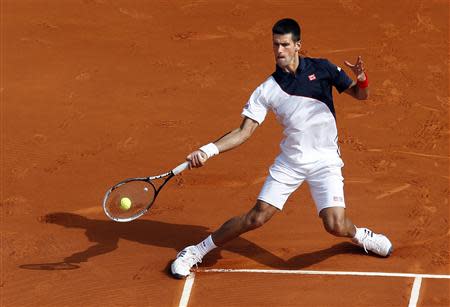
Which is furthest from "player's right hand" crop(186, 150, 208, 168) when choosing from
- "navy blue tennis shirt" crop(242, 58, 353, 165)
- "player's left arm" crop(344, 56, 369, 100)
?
"player's left arm" crop(344, 56, 369, 100)

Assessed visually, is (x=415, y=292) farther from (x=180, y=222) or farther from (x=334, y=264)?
(x=180, y=222)

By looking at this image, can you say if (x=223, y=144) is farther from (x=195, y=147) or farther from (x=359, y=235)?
(x=195, y=147)

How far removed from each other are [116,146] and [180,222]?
67.8 inches

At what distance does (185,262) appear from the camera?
960 centimetres

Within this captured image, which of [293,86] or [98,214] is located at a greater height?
[293,86]

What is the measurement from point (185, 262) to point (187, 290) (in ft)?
0.94

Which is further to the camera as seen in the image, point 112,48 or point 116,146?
point 112,48

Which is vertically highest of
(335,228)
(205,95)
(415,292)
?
(205,95)

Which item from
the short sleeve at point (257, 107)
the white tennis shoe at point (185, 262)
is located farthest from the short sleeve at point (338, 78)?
the white tennis shoe at point (185, 262)

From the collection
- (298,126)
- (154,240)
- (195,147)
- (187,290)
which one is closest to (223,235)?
(187,290)

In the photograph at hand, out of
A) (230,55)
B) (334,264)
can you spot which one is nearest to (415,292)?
(334,264)

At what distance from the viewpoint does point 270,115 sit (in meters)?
12.4

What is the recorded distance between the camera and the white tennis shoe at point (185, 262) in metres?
9.57

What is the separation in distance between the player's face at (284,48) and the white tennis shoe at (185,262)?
6.48 feet
